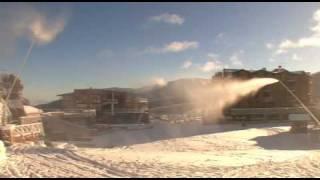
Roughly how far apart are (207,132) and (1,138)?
64.2 ft

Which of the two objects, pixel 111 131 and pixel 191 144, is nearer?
pixel 191 144

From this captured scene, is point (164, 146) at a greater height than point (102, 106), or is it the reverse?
point (102, 106)

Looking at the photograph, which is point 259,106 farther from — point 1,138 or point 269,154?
point 1,138

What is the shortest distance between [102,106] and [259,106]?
60.6ft

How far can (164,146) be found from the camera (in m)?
32.6

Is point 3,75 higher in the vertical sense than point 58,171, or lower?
higher

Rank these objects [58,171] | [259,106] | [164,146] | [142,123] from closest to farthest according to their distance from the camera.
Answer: [58,171], [164,146], [142,123], [259,106]

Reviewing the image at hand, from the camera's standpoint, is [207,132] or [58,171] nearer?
[58,171]

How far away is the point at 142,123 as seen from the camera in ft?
161

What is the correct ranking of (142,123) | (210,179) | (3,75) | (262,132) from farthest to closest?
(142,123) < (3,75) < (262,132) < (210,179)

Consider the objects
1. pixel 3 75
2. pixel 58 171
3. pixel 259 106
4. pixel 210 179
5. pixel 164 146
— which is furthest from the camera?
pixel 259 106

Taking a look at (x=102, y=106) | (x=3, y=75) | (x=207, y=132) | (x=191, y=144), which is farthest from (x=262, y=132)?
(x=3, y=75)

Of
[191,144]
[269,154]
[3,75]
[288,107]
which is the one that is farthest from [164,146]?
[288,107]

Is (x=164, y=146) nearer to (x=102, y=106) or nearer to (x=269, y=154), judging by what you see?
(x=269, y=154)
